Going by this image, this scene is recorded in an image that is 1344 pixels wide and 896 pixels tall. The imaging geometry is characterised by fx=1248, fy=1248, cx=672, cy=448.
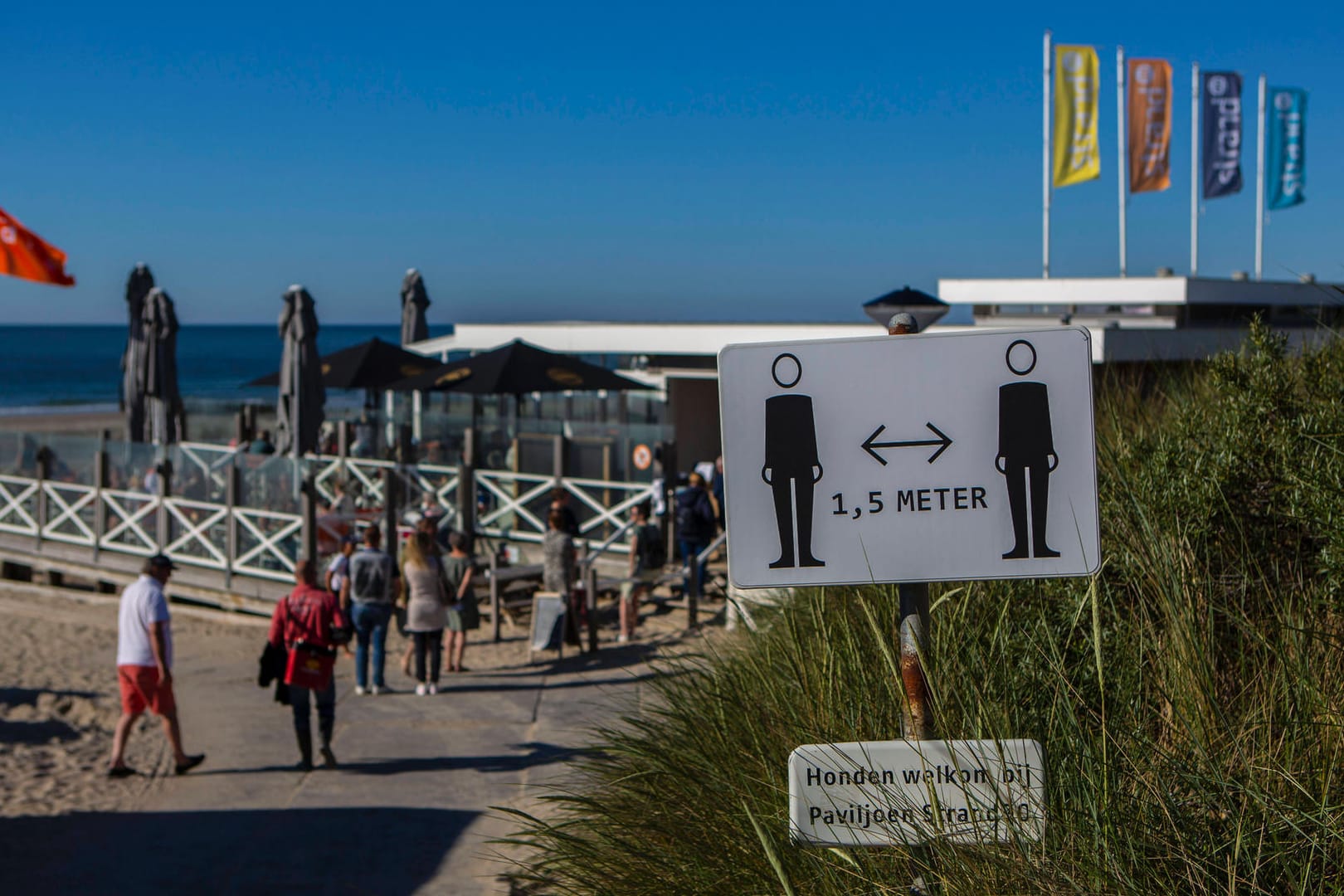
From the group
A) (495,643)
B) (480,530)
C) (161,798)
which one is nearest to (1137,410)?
(161,798)

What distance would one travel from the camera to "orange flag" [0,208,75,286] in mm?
11609

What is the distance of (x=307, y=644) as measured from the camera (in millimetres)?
8875

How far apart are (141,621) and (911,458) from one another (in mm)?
7931

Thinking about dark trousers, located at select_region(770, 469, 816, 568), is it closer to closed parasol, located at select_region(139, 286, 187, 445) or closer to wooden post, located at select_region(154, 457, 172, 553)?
wooden post, located at select_region(154, 457, 172, 553)

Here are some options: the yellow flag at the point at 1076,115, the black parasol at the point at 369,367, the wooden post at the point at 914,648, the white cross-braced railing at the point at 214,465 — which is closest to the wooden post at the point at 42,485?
the white cross-braced railing at the point at 214,465

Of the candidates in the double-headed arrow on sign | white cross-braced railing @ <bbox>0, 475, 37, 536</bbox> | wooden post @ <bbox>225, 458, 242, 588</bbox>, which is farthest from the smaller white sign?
white cross-braced railing @ <bbox>0, 475, 37, 536</bbox>

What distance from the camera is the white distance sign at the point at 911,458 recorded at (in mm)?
2316

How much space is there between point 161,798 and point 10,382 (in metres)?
93.9

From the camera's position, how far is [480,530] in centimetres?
1577

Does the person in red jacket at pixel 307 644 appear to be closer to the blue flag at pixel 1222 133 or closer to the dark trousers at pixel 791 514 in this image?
the dark trousers at pixel 791 514

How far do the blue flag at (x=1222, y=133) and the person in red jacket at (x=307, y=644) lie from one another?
2584 cm

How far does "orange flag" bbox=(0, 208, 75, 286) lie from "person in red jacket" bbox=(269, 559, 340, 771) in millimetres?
4887

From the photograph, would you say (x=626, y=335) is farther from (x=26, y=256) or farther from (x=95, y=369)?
(x=95, y=369)

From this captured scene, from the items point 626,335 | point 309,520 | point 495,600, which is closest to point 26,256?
point 309,520
